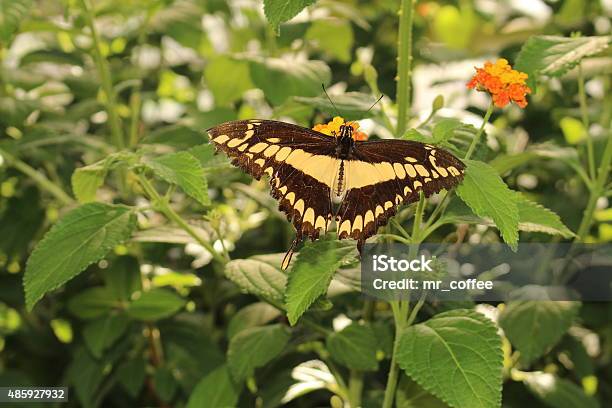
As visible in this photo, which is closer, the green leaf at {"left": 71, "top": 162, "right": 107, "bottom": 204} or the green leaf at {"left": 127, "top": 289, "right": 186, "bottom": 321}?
the green leaf at {"left": 71, "top": 162, "right": 107, "bottom": 204}

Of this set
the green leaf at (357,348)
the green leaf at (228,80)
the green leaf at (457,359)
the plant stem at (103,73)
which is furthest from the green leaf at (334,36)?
the green leaf at (457,359)

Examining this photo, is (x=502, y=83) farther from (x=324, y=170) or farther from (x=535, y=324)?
(x=535, y=324)

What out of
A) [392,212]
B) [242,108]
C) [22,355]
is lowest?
[22,355]

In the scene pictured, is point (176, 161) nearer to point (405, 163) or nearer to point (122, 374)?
point (405, 163)

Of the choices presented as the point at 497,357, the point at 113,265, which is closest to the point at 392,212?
the point at 497,357

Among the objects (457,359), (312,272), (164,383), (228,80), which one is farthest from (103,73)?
(457,359)

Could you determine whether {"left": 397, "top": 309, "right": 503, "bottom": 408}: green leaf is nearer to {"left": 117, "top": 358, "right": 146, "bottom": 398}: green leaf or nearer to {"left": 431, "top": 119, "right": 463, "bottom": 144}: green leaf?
{"left": 431, "top": 119, "right": 463, "bottom": 144}: green leaf

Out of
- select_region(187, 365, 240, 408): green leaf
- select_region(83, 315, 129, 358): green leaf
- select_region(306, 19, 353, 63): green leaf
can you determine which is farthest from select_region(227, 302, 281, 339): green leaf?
select_region(306, 19, 353, 63): green leaf
